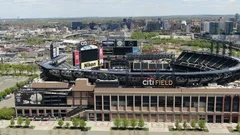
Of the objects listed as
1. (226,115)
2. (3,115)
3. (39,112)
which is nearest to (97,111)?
(39,112)

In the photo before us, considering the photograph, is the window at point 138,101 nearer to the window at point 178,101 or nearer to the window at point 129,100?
the window at point 129,100

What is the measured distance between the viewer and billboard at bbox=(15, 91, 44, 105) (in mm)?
87250

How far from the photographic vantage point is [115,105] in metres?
85.6

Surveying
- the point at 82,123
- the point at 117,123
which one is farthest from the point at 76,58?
the point at 117,123

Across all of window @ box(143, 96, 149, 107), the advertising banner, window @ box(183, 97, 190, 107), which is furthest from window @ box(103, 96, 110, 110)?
the advertising banner

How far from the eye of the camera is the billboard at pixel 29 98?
8725 cm

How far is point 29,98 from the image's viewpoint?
3445 inches

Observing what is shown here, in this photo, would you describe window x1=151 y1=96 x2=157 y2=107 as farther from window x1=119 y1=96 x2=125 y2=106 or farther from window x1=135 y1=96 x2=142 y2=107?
window x1=119 y1=96 x2=125 y2=106

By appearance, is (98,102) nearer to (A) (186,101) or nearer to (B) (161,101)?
(B) (161,101)

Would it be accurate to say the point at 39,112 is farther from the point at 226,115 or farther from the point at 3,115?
the point at 226,115

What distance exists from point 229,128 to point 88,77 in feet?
139

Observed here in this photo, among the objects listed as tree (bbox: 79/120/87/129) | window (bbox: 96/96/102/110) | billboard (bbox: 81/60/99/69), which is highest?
billboard (bbox: 81/60/99/69)

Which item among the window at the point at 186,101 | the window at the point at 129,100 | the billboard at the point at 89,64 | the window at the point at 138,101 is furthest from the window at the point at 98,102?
the billboard at the point at 89,64

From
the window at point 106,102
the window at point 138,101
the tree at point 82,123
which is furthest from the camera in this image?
the window at point 106,102
